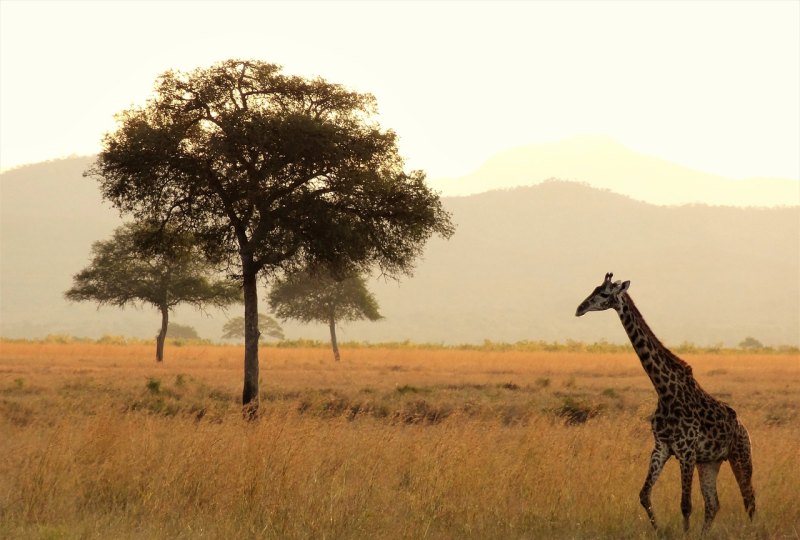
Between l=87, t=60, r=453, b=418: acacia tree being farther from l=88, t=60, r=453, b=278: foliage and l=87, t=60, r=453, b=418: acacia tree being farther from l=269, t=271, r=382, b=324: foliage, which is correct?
l=269, t=271, r=382, b=324: foliage

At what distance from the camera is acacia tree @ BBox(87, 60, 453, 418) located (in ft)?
93.3

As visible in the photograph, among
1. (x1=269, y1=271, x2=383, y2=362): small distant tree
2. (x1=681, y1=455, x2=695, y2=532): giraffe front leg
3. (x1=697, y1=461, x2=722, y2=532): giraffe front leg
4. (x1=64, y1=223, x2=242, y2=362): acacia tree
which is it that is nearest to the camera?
(x1=681, y1=455, x2=695, y2=532): giraffe front leg

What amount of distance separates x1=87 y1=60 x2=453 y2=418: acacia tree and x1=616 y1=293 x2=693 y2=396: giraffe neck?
54.8 feet

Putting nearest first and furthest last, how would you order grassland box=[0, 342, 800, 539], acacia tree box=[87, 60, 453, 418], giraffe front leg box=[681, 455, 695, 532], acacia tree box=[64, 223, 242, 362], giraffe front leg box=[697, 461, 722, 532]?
giraffe front leg box=[681, 455, 695, 532]
giraffe front leg box=[697, 461, 722, 532]
grassland box=[0, 342, 800, 539]
acacia tree box=[87, 60, 453, 418]
acacia tree box=[64, 223, 242, 362]

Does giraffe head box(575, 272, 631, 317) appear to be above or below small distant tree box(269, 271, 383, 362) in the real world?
below

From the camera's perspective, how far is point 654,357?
11.7m

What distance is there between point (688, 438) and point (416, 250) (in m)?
20.6

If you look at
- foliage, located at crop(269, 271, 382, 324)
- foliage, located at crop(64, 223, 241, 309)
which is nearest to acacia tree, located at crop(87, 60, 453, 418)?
foliage, located at crop(64, 223, 241, 309)

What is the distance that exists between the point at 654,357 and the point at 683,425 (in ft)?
2.92

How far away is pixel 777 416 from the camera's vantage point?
29.4 meters

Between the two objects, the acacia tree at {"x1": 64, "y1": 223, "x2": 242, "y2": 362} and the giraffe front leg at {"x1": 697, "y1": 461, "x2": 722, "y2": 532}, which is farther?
the acacia tree at {"x1": 64, "y1": 223, "x2": 242, "y2": 362}

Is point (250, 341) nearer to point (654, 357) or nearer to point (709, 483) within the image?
point (654, 357)

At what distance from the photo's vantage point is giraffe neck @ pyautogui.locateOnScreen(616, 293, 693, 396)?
11.6m

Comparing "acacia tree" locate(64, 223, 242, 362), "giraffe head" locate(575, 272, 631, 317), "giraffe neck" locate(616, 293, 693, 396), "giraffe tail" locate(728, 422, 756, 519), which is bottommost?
"giraffe tail" locate(728, 422, 756, 519)
